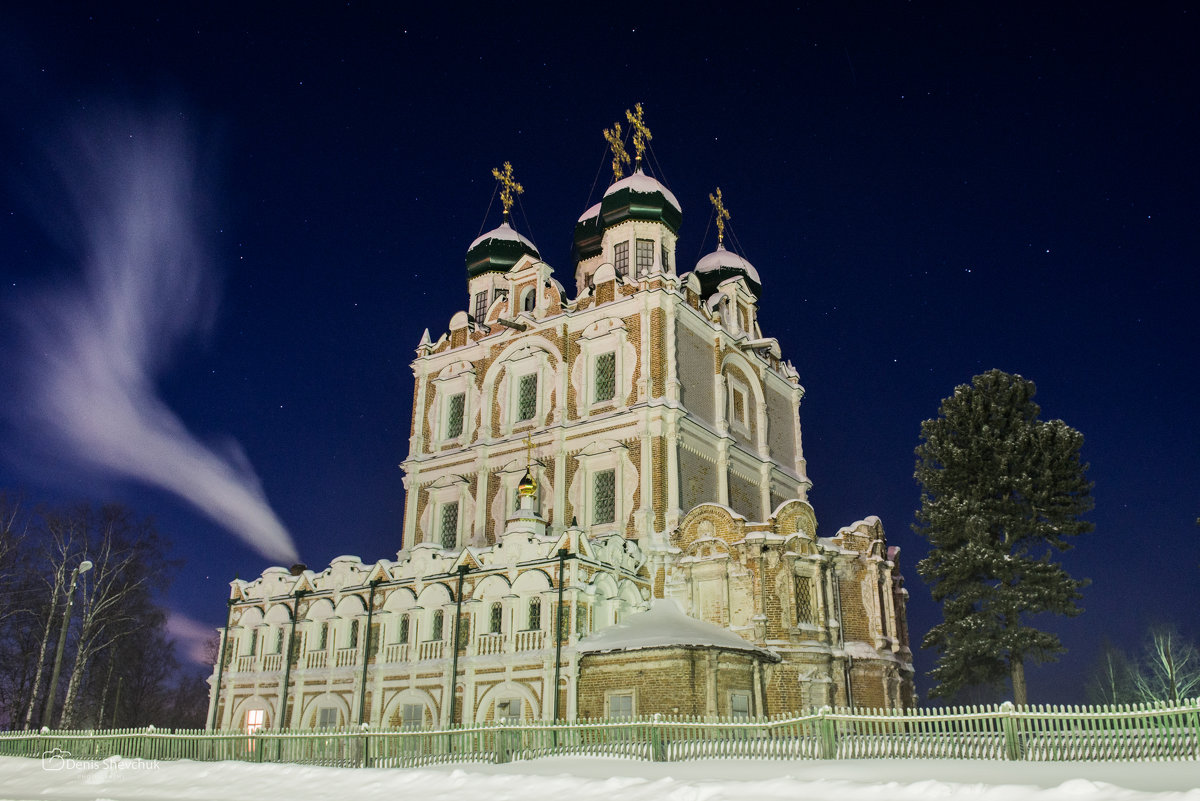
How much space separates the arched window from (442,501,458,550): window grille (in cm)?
734

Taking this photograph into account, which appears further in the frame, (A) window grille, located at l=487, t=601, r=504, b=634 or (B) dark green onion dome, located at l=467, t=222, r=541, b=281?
(B) dark green onion dome, located at l=467, t=222, r=541, b=281

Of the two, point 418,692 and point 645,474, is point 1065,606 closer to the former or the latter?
point 645,474

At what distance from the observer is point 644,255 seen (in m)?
39.1

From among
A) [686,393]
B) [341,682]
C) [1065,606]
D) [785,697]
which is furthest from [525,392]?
[1065,606]

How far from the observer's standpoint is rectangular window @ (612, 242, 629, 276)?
3881 centimetres

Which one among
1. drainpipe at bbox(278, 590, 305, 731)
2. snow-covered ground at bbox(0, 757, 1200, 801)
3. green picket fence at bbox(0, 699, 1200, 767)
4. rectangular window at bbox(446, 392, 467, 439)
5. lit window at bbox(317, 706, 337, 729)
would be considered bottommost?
snow-covered ground at bbox(0, 757, 1200, 801)

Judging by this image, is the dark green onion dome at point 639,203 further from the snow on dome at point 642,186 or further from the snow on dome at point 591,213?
the snow on dome at point 591,213

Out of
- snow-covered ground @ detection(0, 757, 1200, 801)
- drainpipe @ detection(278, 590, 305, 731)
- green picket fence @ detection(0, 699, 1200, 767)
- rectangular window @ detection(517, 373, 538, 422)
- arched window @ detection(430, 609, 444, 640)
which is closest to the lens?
snow-covered ground @ detection(0, 757, 1200, 801)

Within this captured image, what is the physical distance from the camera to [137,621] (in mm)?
42125

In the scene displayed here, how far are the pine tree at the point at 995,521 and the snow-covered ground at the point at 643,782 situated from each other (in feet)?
47.4

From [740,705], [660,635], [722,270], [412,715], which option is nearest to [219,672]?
[412,715]

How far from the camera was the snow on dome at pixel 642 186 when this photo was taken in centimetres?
3939


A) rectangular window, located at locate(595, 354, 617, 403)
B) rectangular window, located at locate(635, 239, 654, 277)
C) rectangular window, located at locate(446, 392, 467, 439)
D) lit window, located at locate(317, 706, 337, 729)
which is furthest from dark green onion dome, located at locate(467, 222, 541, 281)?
lit window, located at locate(317, 706, 337, 729)

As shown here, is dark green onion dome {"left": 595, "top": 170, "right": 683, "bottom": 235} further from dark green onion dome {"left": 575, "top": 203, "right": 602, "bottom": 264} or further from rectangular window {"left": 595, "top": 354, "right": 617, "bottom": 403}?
rectangular window {"left": 595, "top": 354, "right": 617, "bottom": 403}
